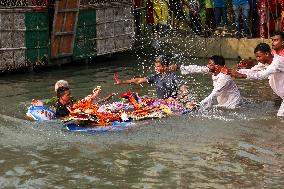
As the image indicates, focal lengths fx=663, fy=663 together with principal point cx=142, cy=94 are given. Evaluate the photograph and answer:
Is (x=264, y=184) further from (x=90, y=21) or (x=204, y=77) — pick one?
(x=90, y=21)

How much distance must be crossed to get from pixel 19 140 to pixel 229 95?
4.10 meters

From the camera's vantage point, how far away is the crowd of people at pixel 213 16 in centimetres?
1930

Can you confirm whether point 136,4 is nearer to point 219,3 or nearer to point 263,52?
point 219,3

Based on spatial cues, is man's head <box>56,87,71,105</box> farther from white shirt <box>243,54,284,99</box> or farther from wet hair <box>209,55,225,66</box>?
white shirt <box>243,54,284,99</box>

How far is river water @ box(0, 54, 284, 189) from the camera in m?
8.05

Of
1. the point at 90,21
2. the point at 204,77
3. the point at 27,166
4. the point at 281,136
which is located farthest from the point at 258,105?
the point at 90,21

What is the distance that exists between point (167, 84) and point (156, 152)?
9.63 feet

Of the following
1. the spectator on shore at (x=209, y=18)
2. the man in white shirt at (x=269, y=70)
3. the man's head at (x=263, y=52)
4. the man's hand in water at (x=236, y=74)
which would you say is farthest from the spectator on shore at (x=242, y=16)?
the man's hand in water at (x=236, y=74)

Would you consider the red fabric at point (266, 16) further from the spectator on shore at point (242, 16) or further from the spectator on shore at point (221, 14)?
the spectator on shore at point (221, 14)

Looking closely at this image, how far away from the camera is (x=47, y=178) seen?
8.17 meters

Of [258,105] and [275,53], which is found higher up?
[275,53]

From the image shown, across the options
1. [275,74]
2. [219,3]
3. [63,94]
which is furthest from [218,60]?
[219,3]

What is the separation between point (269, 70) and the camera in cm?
1080

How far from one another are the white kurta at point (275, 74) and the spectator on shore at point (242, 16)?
26.4 feet
